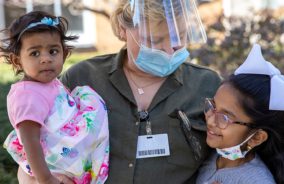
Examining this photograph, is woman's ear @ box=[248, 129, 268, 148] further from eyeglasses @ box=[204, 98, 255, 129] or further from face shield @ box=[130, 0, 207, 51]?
face shield @ box=[130, 0, 207, 51]

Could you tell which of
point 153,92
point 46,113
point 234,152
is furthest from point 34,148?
point 234,152

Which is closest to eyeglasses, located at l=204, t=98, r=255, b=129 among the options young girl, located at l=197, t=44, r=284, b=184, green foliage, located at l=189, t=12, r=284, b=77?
young girl, located at l=197, t=44, r=284, b=184

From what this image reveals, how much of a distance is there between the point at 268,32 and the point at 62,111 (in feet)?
18.4

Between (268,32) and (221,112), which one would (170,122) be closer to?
(221,112)

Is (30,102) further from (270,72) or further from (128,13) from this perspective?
(270,72)

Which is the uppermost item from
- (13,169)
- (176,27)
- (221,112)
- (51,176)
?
(176,27)

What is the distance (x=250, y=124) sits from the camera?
278cm

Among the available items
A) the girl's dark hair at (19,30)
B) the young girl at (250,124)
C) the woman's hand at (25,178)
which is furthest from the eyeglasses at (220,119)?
the woman's hand at (25,178)

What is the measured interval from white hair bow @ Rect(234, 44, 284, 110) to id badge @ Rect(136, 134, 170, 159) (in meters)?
0.54

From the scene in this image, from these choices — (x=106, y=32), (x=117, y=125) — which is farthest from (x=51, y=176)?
(x=106, y=32)

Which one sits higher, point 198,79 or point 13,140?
point 198,79

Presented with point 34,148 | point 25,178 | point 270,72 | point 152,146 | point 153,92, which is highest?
point 270,72

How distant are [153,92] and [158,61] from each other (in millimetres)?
180

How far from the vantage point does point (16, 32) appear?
105 inches
